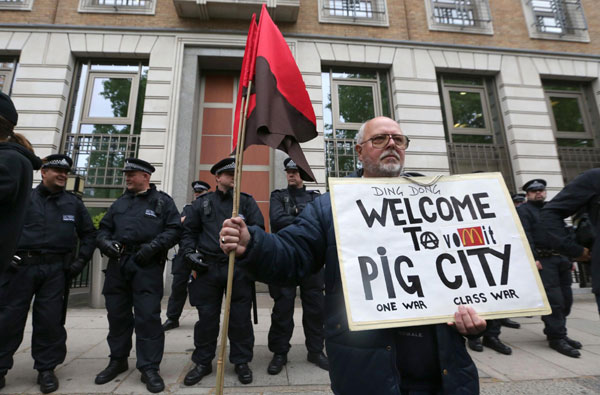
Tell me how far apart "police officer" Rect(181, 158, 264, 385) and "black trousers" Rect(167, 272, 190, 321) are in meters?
1.96

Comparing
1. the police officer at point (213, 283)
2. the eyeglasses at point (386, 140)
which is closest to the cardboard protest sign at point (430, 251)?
the eyeglasses at point (386, 140)

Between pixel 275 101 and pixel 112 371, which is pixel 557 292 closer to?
pixel 275 101

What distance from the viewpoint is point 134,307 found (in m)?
3.29

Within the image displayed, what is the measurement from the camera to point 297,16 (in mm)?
9148

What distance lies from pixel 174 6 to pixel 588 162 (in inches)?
538

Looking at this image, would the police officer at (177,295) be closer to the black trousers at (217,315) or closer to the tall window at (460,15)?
the black trousers at (217,315)

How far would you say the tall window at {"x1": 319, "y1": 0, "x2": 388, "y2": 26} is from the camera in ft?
31.0

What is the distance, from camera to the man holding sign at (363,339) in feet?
4.53

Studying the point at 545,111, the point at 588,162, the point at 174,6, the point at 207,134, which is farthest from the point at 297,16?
the point at 588,162

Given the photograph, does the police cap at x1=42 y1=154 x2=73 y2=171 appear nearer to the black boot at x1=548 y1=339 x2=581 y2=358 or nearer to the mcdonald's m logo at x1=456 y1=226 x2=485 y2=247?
the mcdonald's m logo at x1=456 y1=226 x2=485 y2=247

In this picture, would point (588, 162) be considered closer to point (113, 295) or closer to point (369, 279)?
point (369, 279)

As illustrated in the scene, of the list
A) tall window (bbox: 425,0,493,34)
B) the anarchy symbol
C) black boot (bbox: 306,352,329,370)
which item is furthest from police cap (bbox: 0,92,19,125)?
tall window (bbox: 425,0,493,34)

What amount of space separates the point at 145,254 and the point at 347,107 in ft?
24.7

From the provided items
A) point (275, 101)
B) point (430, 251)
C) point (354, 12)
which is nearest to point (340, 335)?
point (430, 251)
